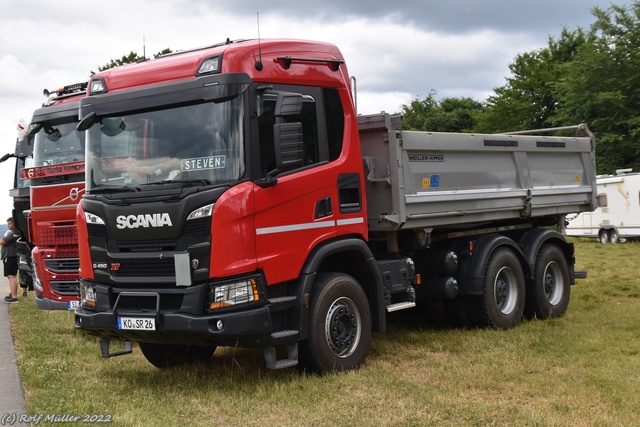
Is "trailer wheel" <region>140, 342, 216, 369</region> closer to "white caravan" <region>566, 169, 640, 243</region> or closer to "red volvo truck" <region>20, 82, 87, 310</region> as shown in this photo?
"red volvo truck" <region>20, 82, 87, 310</region>

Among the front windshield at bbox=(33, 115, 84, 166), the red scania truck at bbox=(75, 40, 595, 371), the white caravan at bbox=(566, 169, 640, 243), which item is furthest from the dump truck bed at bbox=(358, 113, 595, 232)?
the white caravan at bbox=(566, 169, 640, 243)

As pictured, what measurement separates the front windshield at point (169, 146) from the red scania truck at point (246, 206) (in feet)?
0.04

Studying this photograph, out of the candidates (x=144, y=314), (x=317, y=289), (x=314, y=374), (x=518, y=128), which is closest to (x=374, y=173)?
(x=317, y=289)

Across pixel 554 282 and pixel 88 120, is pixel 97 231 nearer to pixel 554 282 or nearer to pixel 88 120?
pixel 88 120

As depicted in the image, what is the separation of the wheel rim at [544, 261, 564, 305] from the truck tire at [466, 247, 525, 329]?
930 mm

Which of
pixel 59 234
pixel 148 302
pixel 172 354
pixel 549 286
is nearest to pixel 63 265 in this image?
pixel 59 234

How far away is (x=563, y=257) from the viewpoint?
1189cm

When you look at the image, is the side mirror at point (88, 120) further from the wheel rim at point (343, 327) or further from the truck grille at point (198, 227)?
the wheel rim at point (343, 327)

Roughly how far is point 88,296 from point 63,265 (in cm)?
378

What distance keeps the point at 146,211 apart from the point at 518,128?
40463 millimetres

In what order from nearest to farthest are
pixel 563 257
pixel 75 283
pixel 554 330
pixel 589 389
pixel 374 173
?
pixel 589 389 → pixel 374 173 → pixel 554 330 → pixel 75 283 → pixel 563 257

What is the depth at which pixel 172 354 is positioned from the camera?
8688 mm

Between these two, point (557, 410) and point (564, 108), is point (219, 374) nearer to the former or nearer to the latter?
point (557, 410)

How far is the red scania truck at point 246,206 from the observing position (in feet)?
22.5
